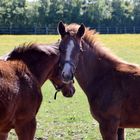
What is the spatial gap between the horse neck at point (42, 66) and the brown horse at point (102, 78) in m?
0.22

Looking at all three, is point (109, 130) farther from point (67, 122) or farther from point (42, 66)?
point (67, 122)

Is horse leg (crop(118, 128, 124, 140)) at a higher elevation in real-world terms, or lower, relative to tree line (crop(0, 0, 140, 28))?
higher

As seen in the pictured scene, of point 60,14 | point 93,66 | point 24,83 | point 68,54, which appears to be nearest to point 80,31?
point 68,54

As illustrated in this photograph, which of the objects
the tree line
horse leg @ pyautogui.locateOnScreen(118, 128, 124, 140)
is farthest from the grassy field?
the tree line

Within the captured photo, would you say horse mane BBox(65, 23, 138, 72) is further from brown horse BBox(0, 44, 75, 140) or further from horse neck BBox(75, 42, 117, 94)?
brown horse BBox(0, 44, 75, 140)

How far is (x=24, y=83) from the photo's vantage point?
18.9 ft

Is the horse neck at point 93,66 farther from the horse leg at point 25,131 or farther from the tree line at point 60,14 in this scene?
the tree line at point 60,14

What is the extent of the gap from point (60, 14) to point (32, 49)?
5784cm

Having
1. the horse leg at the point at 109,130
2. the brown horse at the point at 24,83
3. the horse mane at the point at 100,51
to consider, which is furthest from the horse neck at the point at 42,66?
the horse leg at the point at 109,130

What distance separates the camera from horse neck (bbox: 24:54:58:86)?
6.15 meters

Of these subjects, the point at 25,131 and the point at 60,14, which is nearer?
the point at 25,131

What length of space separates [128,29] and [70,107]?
48865 millimetres

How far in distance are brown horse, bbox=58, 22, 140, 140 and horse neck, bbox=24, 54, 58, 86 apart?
221 millimetres

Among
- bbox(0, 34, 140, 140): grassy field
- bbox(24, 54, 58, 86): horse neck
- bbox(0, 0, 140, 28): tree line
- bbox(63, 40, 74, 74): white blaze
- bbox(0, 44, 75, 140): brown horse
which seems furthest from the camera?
bbox(0, 0, 140, 28): tree line
